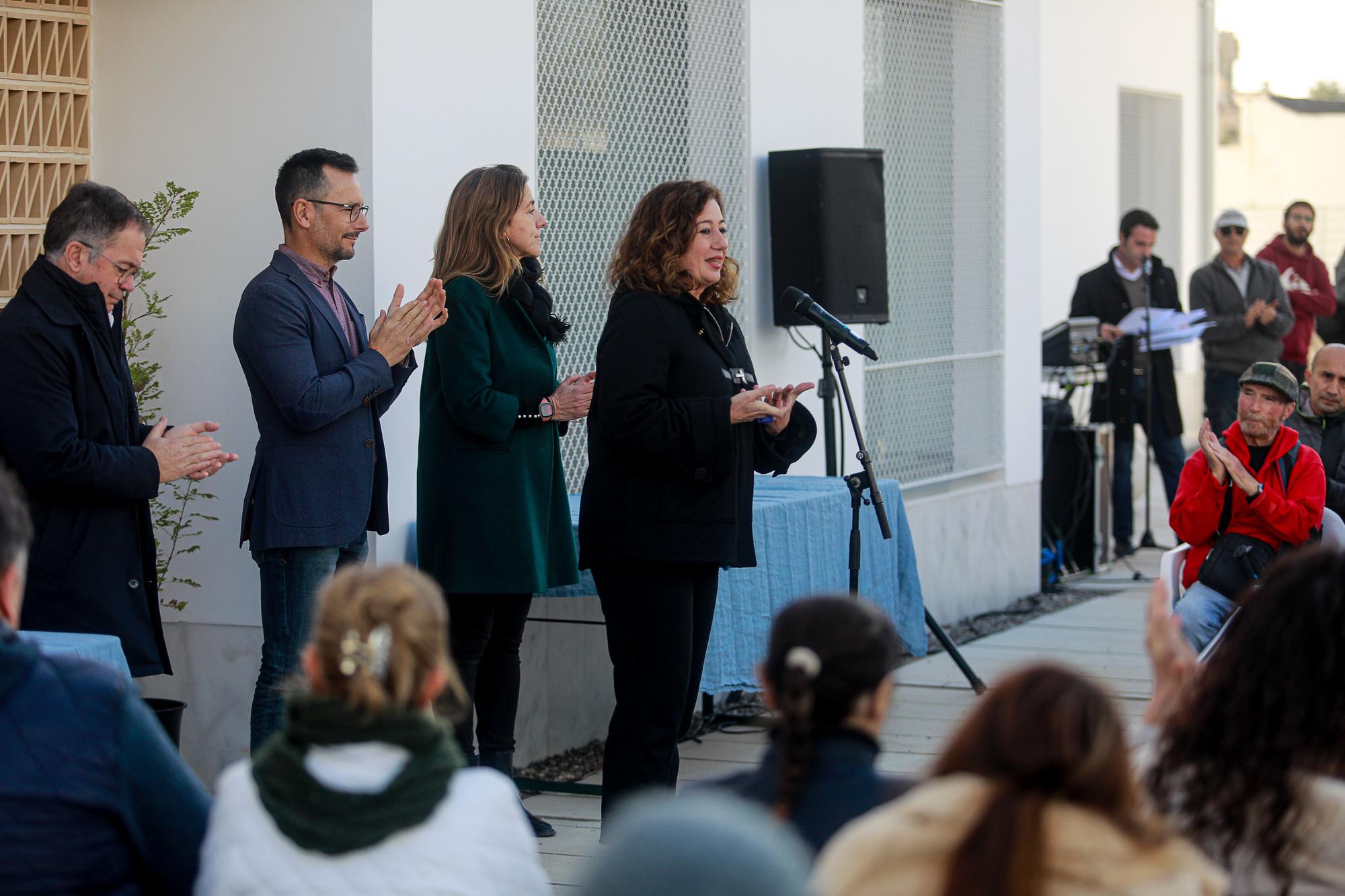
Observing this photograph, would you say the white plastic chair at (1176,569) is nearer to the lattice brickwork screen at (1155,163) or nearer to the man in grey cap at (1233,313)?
the man in grey cap at (1233,313)

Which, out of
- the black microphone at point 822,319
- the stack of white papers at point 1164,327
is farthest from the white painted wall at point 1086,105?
the black microphone at point 822,319

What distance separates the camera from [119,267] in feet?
13.0

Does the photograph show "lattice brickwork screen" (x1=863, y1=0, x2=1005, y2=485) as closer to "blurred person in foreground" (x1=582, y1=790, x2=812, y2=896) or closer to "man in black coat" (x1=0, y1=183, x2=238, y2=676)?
"man in black coat" (x1=0, y1=183, x2=238, y2=676)

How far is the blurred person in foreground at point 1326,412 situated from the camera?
216 inches

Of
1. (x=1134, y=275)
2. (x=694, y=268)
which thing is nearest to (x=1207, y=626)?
(x=694, y=268)

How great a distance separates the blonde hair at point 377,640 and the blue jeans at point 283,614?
2.21 m

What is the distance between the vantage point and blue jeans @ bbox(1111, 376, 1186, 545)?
380 inches

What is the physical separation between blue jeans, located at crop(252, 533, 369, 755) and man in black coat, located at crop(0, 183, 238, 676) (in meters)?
0.41

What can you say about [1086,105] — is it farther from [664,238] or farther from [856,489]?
[664,238]

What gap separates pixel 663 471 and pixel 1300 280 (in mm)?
7931

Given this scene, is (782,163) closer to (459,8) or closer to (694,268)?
(459,8)

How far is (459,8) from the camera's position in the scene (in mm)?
5285

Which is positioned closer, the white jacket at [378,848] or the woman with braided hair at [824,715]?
the white jacket at [378,848]

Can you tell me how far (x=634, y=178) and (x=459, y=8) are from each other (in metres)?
1.27
